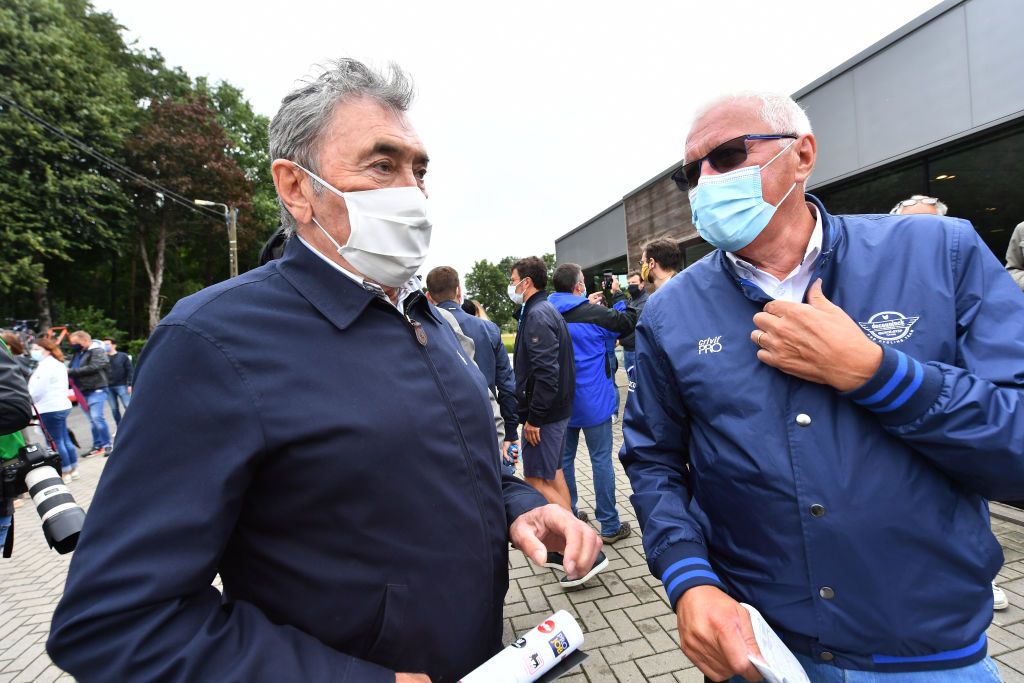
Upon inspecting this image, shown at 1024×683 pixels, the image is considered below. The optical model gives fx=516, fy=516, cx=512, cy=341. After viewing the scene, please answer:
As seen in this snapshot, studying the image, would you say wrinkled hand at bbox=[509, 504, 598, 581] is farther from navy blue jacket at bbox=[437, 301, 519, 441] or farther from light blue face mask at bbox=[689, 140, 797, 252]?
→ navy blue jacket at bbox=[437, 301, 519, 441]

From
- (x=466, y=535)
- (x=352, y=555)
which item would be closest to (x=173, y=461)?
(x=352, y=555)

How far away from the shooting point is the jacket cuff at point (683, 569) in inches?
51.6

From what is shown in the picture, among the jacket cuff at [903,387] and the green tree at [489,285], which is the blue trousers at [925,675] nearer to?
the jacket cuff at [903,387]

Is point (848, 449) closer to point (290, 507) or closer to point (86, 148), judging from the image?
point (290, 507)

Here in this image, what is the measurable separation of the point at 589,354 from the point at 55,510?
3.72 m

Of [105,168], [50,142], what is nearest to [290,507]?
[50,142]

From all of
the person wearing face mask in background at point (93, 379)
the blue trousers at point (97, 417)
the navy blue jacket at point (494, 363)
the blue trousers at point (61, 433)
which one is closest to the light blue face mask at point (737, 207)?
the navy blue jacket at point (494, 363)

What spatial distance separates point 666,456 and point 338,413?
1.02 meters

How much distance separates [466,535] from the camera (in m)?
1.26

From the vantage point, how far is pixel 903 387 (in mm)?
1131

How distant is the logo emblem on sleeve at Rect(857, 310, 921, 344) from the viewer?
1271mm

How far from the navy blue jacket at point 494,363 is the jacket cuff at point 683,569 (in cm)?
336

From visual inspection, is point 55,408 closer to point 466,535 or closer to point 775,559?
point 466,535

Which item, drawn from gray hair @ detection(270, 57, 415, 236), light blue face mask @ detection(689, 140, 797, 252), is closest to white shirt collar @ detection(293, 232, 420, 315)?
gray hair @ detection(270, 57, 415, 236)
